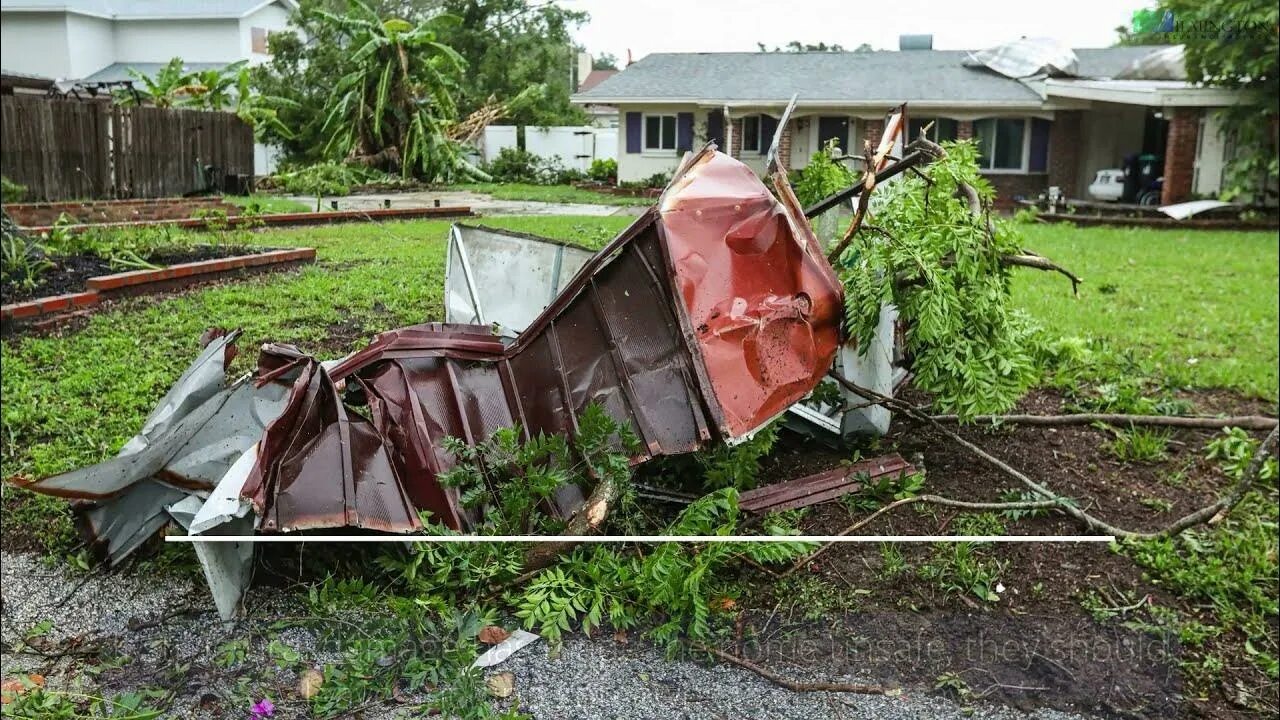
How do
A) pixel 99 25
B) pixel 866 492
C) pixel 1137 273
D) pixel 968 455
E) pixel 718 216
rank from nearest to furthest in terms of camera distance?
pixel 718 216, pixel 866 492, pixel 968 455, pixel 1137 273, pixel 99 25

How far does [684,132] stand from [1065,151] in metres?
18.5

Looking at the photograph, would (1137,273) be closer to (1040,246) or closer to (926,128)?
(1040,246)

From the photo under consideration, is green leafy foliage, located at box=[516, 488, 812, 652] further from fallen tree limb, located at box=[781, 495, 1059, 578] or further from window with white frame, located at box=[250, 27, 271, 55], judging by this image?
window with white frame, located at box=[250, 27, 271, 55]

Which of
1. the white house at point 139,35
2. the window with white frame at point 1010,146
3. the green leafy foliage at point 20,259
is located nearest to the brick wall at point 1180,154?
the window with white frame at point 1010,146

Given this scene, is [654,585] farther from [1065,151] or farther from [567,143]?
[1065,151]

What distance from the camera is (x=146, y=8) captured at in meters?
12.2

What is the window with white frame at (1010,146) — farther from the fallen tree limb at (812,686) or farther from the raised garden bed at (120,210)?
the fallen tree limb at (812,686)

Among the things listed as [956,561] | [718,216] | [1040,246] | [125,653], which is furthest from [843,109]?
[1040,246]

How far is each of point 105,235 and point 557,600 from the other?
14.0ft

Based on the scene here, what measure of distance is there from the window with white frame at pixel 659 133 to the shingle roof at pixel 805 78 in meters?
0.14

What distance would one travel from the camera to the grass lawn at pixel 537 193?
144 inches

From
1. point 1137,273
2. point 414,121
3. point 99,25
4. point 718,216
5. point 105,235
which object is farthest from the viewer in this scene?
point 99,25

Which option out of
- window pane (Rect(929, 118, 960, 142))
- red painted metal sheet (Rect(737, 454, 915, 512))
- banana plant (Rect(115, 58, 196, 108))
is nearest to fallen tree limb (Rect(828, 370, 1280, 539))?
red painted metal sheet (Rect(737, 454, 915, 512))

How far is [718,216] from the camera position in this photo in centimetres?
249
